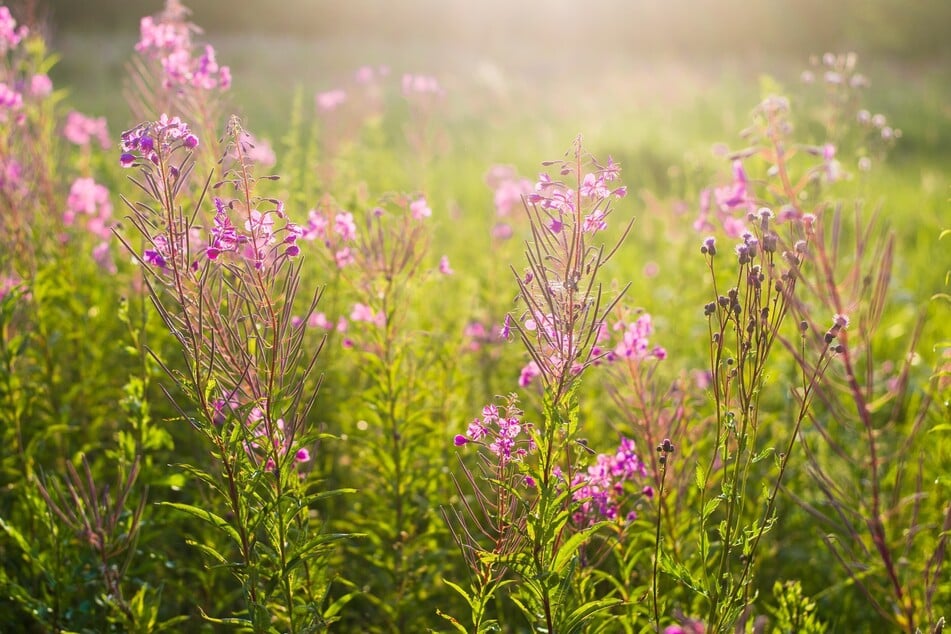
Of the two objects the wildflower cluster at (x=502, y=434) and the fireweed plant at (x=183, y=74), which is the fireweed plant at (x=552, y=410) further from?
the fireweed plant at (x=183, y=74)

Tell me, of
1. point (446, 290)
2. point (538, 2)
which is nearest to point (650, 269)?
point (446, 290)

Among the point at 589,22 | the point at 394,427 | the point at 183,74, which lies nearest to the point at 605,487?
the point at 394,427

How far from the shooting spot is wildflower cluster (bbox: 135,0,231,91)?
2.66 meters

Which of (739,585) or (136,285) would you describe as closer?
(739,585)

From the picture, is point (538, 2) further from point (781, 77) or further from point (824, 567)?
point (824, 567)

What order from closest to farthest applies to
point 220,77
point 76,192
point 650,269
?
point 220,77, point 76,192, point 650,269

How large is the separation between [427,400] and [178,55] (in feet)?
4.79

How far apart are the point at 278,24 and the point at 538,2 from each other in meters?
10.8

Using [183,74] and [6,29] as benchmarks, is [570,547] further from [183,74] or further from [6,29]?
[6,29]

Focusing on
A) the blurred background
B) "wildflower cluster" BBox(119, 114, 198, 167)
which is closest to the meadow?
"wildflower cluster" BBox(119, 114, 198, 167)

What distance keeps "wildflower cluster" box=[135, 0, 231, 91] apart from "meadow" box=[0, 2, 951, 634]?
1 cm

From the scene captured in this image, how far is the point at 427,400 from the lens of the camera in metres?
3.09

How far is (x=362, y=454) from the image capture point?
277 cm

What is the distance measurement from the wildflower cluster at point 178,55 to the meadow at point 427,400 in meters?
0.01
